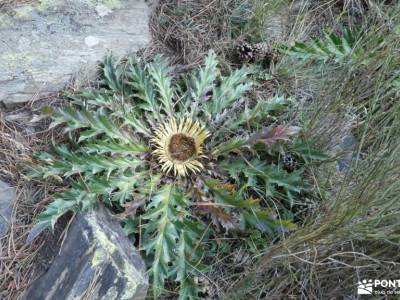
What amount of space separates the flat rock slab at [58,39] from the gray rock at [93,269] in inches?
31.9

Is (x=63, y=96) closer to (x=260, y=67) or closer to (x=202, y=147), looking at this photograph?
(x=202, y=147)

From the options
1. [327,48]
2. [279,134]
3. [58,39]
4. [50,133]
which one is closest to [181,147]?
[279,134]

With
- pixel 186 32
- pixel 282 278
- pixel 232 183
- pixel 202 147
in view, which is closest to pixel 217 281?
pixel 282 278

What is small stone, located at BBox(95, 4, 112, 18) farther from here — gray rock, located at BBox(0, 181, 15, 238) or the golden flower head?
gray rock, located at BBox(0, 181, 15, 238)

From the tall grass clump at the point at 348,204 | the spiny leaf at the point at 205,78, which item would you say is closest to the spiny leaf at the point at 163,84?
the spiny leaf at the point at 205,78

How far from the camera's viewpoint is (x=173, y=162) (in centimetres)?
253

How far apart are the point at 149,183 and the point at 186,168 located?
21 cm

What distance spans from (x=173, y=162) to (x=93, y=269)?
68 centimetres

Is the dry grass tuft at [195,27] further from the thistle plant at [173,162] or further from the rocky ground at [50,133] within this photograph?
the thistle plant at [173,162]

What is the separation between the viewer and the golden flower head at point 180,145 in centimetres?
252

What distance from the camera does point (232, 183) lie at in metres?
2.57

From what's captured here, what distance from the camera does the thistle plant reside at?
90.1 inches

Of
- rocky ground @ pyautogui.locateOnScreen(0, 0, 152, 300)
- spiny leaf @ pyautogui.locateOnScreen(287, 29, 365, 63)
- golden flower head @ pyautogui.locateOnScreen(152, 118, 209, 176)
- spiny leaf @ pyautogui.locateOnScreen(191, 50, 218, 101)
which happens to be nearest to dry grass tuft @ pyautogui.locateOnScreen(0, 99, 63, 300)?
rocky ground @ pyautogui.locateOnScreen(0, 0, 152, 300)

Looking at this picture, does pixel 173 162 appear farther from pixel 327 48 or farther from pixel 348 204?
pixel 327 48
